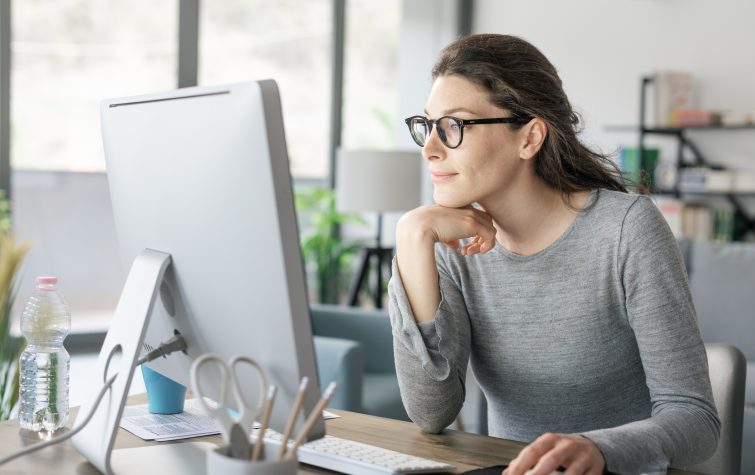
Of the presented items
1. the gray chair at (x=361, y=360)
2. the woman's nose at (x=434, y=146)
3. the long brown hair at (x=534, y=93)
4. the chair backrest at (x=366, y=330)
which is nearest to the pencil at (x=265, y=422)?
the woman's nose at (x=434, y=146)

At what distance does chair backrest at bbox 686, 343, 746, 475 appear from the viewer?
1524mm

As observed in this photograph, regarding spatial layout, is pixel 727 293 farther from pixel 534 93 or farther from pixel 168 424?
pixel 168 424

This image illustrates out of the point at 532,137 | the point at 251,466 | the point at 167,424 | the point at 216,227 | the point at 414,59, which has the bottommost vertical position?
the point at 167,424

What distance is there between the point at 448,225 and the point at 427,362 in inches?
9.6

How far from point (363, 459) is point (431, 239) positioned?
1.54 ft

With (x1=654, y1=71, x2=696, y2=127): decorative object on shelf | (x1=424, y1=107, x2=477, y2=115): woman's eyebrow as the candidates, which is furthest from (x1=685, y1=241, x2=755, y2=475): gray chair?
(x1=424, y1=107, x2=477, y2=115): woman's eyebrow

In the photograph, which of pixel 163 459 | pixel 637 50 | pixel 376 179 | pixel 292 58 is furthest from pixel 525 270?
pixel 292 58

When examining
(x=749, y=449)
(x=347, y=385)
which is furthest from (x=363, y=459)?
(x=749, y=449)

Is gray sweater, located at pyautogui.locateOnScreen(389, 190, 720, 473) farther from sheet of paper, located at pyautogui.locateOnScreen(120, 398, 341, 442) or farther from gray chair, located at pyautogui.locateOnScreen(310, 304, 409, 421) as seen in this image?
gray chair, located at pyautogui.locateOnScreen(310, 304, 409, 421)

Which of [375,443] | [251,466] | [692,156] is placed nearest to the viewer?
[251,466]

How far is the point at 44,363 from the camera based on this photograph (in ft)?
4.85

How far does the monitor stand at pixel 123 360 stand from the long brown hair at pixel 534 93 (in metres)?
0.67

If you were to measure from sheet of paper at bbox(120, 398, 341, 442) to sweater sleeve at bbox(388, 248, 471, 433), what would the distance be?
14cm

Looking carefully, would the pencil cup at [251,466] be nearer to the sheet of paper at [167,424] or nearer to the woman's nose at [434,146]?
the sheet of paper at [167,424]
